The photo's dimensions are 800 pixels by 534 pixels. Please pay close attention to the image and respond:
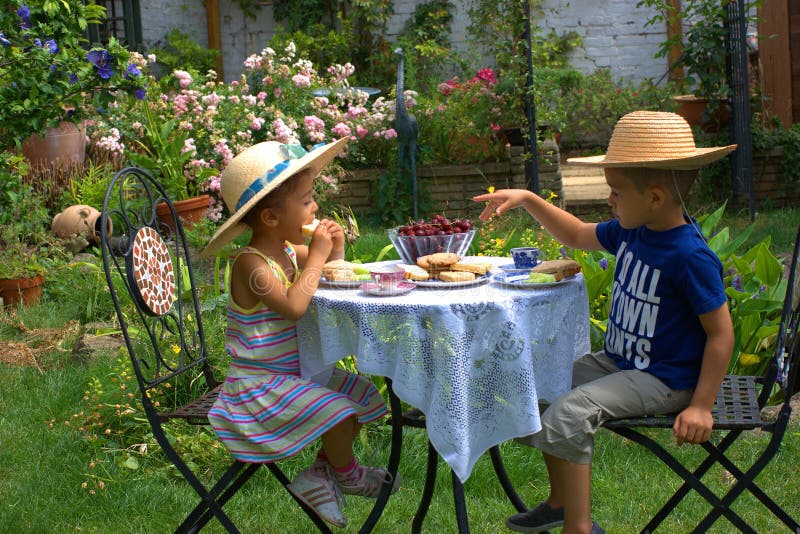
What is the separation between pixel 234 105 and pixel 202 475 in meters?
5.14

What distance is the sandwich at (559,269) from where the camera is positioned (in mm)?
2500

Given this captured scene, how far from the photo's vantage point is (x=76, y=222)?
705 centimetres

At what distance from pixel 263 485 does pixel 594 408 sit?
1547 mm

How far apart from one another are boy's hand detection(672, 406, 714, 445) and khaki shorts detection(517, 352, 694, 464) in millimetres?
110

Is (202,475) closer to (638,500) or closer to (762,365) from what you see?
(638,500)

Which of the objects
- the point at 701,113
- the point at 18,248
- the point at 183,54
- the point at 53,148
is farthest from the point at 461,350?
the point at 183,54

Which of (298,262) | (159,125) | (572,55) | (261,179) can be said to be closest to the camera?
(261,179)

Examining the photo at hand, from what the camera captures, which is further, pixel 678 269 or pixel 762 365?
pixel 762 365

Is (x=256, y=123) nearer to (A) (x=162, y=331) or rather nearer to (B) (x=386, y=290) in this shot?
(A) (x=162, y=331)

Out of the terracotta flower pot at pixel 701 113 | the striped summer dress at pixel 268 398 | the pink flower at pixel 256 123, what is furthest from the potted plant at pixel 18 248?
the terracotta flower pot at pixel 701 113

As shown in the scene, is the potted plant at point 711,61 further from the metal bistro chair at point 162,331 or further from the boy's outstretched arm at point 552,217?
the metal bistro chair at point 162,331

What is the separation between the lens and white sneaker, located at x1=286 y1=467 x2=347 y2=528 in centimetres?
261

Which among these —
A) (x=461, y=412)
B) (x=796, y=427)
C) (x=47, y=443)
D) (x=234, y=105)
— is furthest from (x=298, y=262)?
(x=234, y=105)

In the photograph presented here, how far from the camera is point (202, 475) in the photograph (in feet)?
11.6
